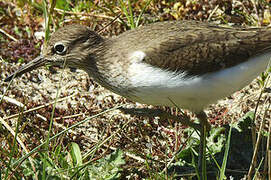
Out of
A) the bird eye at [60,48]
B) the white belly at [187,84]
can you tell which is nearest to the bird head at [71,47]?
the bird eye at [60,48]

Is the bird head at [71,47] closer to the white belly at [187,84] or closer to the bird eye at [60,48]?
the bird eye at [60,48]

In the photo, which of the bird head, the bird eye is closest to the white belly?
the bird head

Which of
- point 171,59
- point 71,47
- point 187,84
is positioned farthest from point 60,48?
point 187,84

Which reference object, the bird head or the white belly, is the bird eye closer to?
the bird head

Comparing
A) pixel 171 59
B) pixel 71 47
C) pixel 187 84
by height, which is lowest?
pixel 187 84

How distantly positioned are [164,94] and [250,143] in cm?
133

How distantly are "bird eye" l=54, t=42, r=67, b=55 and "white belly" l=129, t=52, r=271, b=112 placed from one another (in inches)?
32.0

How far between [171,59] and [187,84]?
29 centimetres

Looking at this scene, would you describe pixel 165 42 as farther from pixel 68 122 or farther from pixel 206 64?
pixel 68 122

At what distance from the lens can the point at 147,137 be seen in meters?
5.18

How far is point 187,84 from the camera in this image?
14.0 ft

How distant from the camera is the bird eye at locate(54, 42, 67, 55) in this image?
15.0 feet

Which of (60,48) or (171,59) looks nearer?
(171,59)

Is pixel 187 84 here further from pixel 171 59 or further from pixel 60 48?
pixel 60 48
